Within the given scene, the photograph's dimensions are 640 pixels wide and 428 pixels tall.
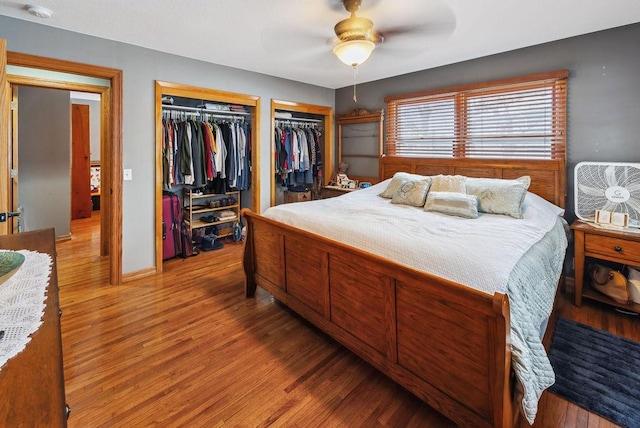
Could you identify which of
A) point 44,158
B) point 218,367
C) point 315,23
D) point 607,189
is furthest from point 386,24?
point 44,158

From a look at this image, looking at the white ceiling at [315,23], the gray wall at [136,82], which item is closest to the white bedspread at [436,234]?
the white ceiling at [315,23]

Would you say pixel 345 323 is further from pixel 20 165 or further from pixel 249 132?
pixel 20 165

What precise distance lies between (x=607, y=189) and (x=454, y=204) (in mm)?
1236

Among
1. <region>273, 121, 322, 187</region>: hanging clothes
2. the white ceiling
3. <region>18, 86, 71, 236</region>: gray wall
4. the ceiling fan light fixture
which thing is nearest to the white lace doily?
the white ceiling

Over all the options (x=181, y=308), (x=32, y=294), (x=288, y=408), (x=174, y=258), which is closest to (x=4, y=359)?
(x=32, y=294)

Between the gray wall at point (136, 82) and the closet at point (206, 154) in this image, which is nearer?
the gray wall at point (136, 82)

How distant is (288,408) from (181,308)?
4.99ft

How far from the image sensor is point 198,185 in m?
4.30

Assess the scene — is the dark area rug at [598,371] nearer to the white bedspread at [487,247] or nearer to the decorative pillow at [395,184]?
the white bedspread at [487,247]

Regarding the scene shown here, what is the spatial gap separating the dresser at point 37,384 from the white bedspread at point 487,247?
4.87ft

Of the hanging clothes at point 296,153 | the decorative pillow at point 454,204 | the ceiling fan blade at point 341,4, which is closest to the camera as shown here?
the ceiling fan blade at point 341,4

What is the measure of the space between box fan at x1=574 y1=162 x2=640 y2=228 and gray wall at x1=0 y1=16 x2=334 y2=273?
382 centimetres

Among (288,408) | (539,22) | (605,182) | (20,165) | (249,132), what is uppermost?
(539,22)

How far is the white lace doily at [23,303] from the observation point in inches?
33.1
